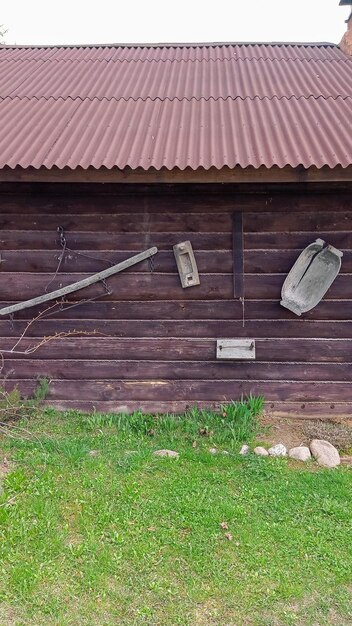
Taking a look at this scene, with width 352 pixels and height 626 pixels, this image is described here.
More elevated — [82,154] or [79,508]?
[82,154]

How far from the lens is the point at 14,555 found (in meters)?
2.84

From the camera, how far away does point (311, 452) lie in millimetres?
4094

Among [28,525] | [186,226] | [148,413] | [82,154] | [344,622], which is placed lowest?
[344,622]

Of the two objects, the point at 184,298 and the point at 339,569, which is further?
the point at 184,298

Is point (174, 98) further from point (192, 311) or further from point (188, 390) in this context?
point (188, 390)

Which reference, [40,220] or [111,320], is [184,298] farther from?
[40,220]

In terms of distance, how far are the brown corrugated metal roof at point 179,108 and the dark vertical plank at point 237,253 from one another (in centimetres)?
67

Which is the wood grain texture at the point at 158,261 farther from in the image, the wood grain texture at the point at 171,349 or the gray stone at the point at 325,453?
the gray stone at the point at 325,453

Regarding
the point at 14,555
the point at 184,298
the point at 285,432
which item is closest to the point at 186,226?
the point at 184,298

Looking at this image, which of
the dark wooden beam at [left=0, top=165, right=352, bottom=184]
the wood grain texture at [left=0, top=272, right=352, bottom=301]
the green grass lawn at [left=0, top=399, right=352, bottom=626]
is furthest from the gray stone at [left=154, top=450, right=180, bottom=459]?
the dark wooden beam at [left=0, top=165, right=352, bottom=184]

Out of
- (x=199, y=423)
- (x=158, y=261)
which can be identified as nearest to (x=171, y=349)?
(x=199, y=423)

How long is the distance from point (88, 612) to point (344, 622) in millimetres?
1419

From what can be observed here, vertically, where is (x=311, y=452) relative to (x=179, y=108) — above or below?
below

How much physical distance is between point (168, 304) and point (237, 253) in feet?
2.73
